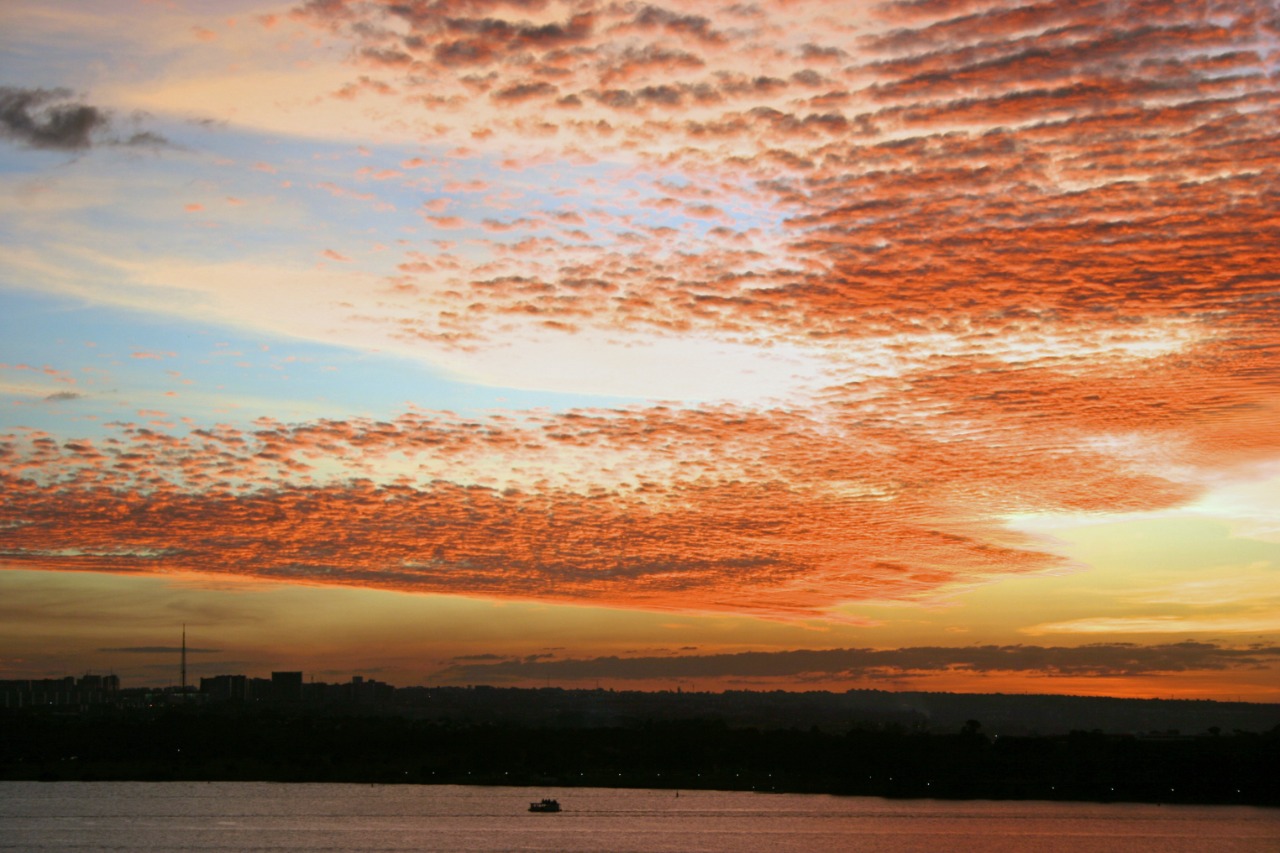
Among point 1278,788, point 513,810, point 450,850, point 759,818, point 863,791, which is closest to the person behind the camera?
point 450,850

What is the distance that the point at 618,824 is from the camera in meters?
146

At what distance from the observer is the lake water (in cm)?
12181

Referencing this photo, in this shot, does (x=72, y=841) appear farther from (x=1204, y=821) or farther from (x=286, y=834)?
(x=1204, y=821)

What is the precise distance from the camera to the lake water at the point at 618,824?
12181cm

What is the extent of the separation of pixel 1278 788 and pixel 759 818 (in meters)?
79.8

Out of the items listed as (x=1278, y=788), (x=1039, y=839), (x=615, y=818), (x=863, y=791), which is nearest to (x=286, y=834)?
(x=615, y=818)

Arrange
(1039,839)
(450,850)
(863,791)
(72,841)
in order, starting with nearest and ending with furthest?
(450,850)
(72,841)
(1039,839)
(863,791)

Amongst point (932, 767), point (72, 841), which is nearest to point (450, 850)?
point (72, 841)

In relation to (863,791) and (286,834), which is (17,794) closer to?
(286,834)

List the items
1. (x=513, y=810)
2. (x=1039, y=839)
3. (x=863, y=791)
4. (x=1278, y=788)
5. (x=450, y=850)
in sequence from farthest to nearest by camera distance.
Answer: (x=863, y=791), (x=1278, y=788), (x=513, y=810), (x=1039, y=839), (x=450, y=850)

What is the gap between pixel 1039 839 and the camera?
13200 centimetres

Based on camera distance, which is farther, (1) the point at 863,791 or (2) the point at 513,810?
(1) the point at 863,791

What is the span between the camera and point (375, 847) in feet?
382

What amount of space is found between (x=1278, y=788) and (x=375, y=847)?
129m
